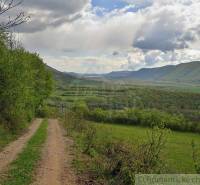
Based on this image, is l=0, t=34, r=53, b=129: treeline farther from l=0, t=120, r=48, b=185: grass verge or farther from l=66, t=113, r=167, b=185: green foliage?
l=66, t=113, r=167, b=185: green foliage

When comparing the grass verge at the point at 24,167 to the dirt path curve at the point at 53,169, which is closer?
the grass verge at the point at 24,167

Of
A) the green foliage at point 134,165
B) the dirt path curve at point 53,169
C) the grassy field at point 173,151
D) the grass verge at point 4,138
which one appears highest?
the green foliage at point 134,165

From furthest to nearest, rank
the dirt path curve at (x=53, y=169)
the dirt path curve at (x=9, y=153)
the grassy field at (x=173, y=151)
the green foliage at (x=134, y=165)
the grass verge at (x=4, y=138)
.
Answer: the grass verge at (x=4, y=138) → the grassy field at (x=173, y=151) → the dirt path curve at (x=9, y=153) → the dirt path curve at (x=53, y=169) → the green foliage at (x=134, y=165)

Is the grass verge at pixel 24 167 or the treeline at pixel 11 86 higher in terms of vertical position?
the treeline at pixel 11 86

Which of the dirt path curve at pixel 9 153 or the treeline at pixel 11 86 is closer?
the dirt path curve at pixel 9 153

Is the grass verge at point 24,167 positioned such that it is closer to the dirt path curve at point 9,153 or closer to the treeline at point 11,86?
the dirt path curve at point 9,153

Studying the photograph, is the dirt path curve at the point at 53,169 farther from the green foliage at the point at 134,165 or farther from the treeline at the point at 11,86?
the treeline at the point at 11,86

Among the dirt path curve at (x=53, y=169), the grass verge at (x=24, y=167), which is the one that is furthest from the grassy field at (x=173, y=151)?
the grass verge at (x=24, y=167)

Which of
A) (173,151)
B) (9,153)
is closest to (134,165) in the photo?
(9,153)

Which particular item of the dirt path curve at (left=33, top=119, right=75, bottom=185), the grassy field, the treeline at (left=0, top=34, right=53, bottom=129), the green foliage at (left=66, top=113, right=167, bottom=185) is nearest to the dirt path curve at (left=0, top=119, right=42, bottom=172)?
the dirt path curve at (left=33, top=119, right=75, bottom=185)

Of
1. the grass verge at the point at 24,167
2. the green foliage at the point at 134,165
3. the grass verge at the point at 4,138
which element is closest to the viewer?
the green foliage at the point at 134,165

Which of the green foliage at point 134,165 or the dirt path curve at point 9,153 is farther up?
the green foliage at point 134,165

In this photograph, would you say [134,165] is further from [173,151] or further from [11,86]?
[173,151]

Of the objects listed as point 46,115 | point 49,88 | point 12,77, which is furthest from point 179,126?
point 12,77
